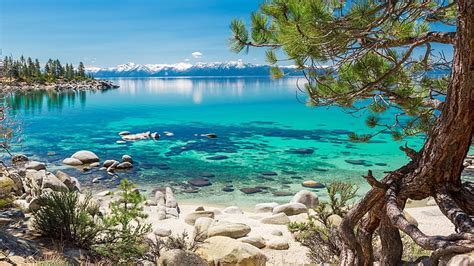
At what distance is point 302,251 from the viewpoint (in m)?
8.57

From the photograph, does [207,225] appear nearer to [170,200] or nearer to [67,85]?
[170,200]

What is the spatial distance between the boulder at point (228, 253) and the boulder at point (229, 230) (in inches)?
74.3

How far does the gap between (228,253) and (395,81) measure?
4.34 m

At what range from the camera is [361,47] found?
147 inches

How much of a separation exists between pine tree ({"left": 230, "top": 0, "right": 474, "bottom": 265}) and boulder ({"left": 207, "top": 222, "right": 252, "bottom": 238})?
5423mm

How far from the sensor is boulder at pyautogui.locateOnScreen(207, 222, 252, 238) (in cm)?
943

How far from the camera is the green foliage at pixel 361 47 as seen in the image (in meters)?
3.57

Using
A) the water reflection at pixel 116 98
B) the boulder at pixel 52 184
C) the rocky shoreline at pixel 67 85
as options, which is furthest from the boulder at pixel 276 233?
the rocky shoreline at pixel 67 85

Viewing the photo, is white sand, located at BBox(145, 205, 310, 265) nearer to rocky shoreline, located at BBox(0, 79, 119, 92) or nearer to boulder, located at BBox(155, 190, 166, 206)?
boulder, located at BBox(155, 190, 166, 206)

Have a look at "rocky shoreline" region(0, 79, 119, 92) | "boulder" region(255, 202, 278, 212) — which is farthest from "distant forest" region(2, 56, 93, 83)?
"boulder" region(255, 202, 278, 212)

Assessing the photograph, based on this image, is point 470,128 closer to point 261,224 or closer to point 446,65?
point 446,65

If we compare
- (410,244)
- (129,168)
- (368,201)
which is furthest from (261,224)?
(129,168)

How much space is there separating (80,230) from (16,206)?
426 centimetres

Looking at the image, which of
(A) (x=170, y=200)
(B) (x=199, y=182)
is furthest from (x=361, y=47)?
(B) (x=199, y=182)
